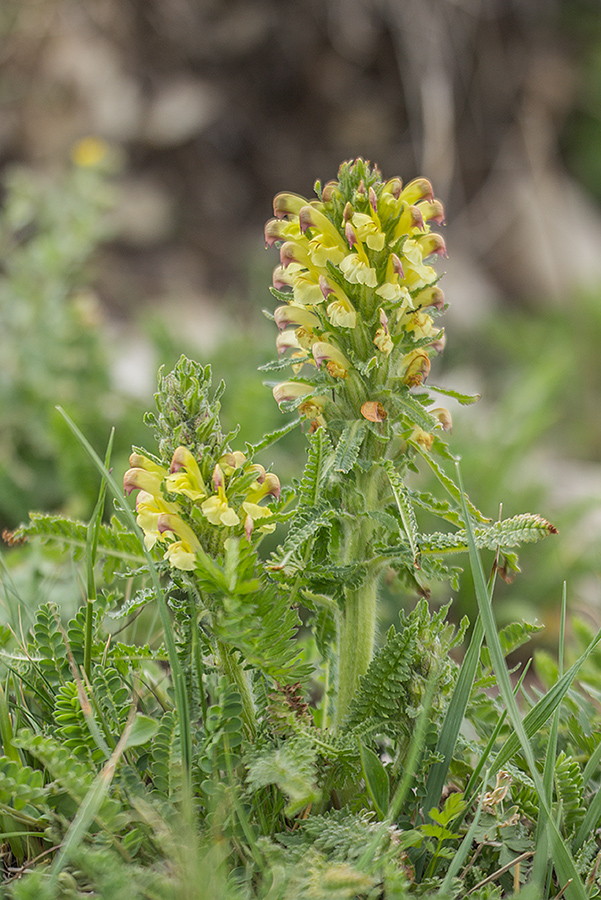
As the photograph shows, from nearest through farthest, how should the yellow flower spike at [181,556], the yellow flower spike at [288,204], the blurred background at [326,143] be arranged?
the yellow flower spike at [181,556]
the yellow flower spike at [288,204]
the blurred background at [326,143]

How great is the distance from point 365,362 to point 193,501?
1.02 feet

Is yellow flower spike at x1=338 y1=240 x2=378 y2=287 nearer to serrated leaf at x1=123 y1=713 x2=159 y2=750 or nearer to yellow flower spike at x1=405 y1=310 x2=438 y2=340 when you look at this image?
yellow flower spike at x1=405 y1=310 x2=438 y2=340

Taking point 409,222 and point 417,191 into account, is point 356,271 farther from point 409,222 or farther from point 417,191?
point 417,191

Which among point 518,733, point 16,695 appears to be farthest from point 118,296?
point 518,733

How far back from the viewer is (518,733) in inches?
35.2

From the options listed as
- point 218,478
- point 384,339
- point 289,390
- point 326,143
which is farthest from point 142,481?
point 326,143

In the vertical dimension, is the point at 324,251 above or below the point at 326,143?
below

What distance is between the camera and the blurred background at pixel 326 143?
543 centimetres

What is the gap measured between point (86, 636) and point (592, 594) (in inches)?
97.6

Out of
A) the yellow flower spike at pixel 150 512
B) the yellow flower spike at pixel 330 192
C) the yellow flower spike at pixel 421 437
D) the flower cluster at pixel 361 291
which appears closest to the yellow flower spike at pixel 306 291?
the flower cluster at pixel 361 291

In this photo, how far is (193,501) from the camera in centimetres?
96

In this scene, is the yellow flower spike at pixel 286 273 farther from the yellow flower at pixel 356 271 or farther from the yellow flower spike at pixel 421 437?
the yellow flower spike at pixel 421 437

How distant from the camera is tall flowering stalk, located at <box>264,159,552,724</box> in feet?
3.32

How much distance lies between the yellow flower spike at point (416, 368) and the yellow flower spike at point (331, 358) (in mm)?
90
